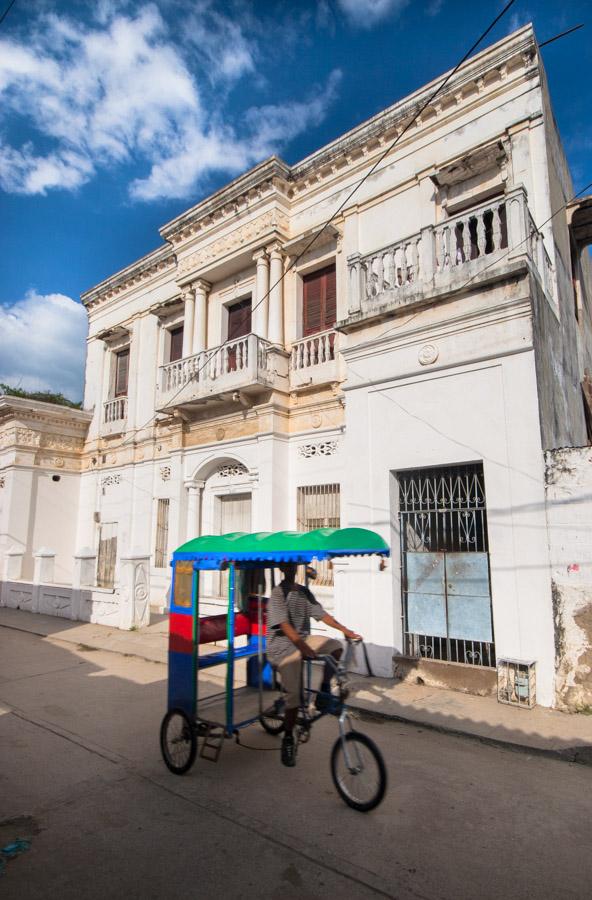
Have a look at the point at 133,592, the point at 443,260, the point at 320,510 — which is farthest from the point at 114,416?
the point at 443,260

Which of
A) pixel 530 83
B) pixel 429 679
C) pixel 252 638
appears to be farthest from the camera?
pixel 530 83

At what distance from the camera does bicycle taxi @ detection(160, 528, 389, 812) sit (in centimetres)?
378

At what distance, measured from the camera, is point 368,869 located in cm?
304

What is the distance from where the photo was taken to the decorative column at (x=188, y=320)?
13.3m

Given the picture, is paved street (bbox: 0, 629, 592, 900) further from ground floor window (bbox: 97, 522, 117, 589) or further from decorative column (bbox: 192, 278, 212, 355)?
ground floor window (bbox: 97, 522, 117, 589)

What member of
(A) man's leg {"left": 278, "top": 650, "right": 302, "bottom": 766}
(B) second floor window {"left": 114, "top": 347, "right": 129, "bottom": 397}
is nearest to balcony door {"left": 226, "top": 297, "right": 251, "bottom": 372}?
(B) second floor window {"left": 114, "top": 347, "right": 129, "bottom": 397}

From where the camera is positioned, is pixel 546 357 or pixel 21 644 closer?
pixel 546 357

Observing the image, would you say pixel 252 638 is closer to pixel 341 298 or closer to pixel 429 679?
pixel 429 679

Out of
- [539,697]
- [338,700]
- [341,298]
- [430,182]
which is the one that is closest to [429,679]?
[539,697]

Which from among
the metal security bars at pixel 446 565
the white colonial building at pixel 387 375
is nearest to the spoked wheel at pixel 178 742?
the white colonial building at pixel 387 375

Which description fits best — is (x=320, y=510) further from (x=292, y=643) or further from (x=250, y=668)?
(x=292, y=643)

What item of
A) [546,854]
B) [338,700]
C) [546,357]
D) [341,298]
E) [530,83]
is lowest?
[546,854]

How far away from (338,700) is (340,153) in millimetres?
10777

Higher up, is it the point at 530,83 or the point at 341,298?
the point at 530,83
